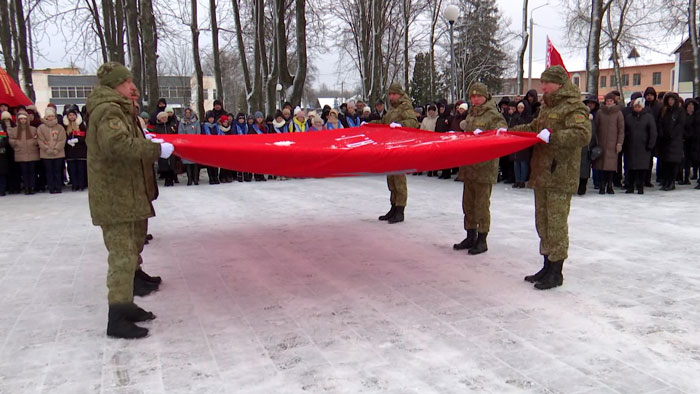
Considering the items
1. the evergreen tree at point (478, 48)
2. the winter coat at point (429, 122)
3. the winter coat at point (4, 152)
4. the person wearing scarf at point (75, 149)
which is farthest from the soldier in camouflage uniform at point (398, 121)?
the evergreen tree at point (478, 48)

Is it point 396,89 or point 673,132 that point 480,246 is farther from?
point 673,132

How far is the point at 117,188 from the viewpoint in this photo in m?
3.70

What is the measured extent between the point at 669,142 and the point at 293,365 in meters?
9.38

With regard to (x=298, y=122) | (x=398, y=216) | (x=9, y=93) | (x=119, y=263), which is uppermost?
(x=9, y=93)

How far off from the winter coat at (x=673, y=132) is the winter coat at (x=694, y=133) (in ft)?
1.82

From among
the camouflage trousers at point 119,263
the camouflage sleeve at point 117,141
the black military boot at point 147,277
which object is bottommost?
the black military boot at point 147,277

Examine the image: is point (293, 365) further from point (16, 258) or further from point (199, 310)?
point (16, 258)

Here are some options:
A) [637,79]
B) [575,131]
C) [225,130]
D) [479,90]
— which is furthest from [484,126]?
[637,79]

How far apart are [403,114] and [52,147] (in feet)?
24.5

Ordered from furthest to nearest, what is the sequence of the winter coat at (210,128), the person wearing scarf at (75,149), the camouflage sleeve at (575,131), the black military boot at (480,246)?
the winter coat at (210,128)
the person wearing scarf at (75,149)
the black military boot at (480,246)
the camouflage sleeve at (575,131)

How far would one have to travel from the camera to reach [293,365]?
325 centimetres

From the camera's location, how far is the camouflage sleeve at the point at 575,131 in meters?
4.36

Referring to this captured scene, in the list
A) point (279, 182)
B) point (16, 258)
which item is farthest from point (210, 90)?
point (16, 258)

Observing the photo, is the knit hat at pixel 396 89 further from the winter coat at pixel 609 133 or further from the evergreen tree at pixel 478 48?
the evergreen tree at pixel 478 48
